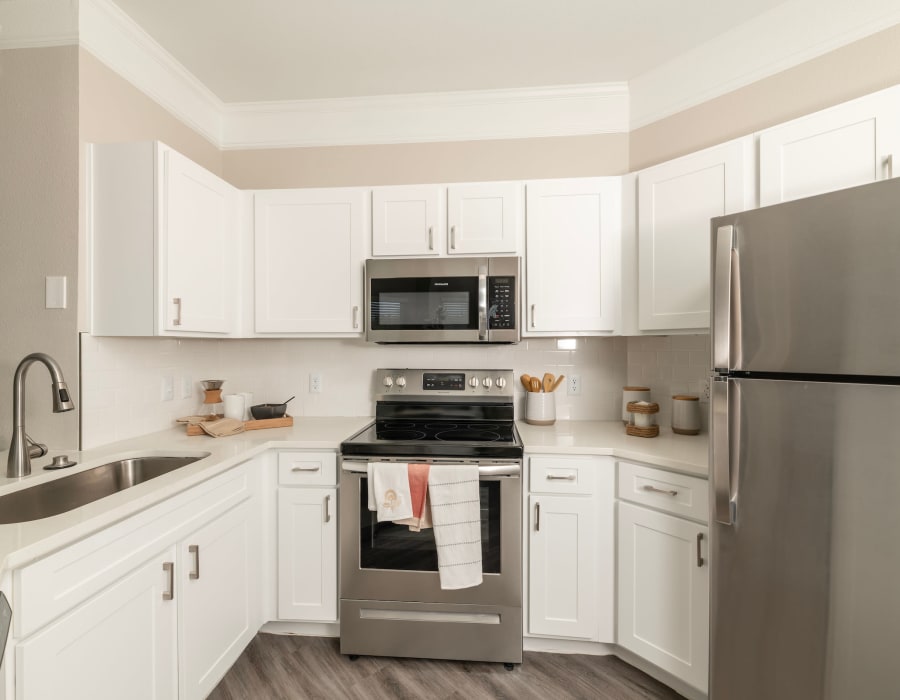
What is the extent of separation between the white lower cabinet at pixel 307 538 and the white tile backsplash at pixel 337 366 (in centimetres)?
67

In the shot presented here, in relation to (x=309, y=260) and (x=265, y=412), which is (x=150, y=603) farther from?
(x=309, y=260)

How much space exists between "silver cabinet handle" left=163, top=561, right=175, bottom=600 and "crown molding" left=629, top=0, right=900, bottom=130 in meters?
2.86

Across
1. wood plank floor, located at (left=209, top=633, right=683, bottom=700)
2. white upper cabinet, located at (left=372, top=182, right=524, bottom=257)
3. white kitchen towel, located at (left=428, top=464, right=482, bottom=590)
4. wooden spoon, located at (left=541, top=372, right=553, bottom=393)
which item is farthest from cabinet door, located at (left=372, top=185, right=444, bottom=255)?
wood plank floor, located at (left=209, top=633, right=683, bottom=700)

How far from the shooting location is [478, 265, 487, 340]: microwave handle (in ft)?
7.61

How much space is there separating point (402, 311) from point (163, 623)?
1546 mm

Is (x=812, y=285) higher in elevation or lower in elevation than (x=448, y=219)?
lower

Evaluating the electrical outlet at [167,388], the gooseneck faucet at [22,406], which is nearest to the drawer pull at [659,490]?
the gooseneck faucet at [22,406]

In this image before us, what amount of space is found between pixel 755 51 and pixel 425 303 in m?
1.83

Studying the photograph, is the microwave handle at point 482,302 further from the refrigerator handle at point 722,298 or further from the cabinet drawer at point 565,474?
the refrigerator handle at point 722,298

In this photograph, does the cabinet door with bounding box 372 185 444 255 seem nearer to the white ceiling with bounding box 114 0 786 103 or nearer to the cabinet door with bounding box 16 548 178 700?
the white ceiling with bounding box 114 0 786 103

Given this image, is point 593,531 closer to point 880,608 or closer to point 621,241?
point 880,608

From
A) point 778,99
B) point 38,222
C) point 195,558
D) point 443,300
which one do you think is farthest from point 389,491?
point 778,99

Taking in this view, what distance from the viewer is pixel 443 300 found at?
2.37m

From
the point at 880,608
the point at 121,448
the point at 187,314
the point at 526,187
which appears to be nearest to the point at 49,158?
the point at 187,314
